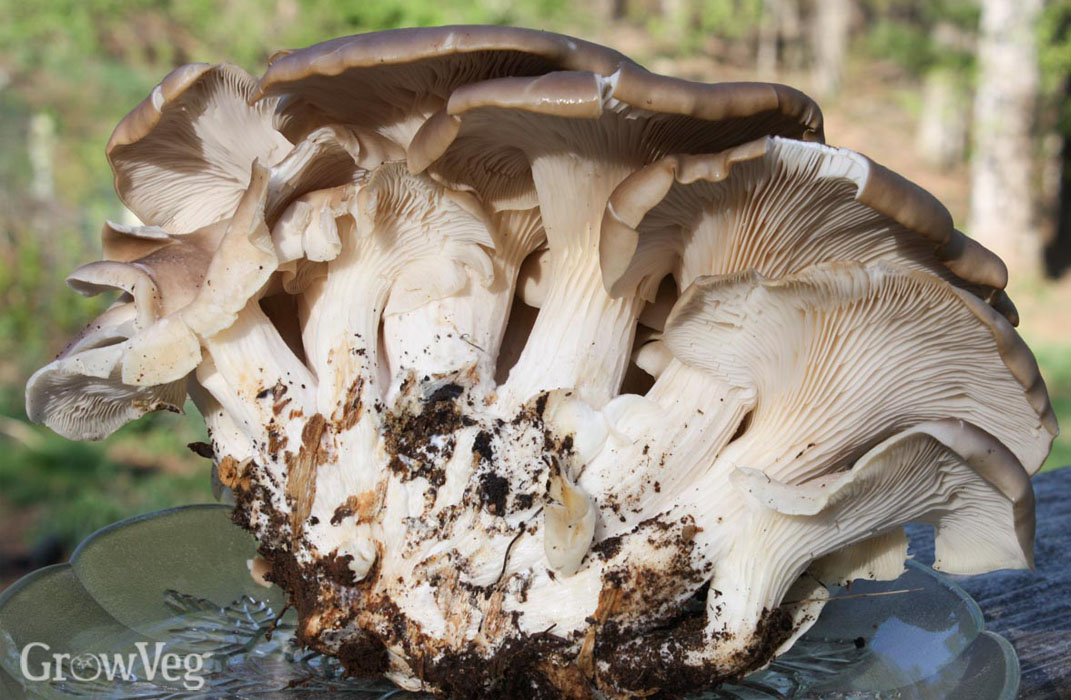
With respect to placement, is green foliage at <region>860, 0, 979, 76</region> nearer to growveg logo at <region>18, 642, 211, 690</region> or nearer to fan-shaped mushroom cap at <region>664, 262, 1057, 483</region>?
fan-shaped mushroom cap at <region>664, 262, 1057, 483</region>

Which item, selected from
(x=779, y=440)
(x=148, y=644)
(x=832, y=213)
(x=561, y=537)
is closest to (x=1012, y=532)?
(x=779, y=440)

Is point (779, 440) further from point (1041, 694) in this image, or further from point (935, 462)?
point (1041, 694)

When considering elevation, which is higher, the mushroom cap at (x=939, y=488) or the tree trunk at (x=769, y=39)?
the tree trunk at (x=769, y=39)

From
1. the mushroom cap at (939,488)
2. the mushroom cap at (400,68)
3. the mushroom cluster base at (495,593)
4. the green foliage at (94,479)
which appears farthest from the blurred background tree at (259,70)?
the mushroom cap at (939,488)

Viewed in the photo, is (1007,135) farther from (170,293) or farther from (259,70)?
(170,293)

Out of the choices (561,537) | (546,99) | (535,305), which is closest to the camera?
(546,99)

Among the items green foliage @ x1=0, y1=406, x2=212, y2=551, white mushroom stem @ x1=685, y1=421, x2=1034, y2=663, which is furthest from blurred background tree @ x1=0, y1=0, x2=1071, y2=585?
white mushroom stem @ x1=685, y1=421, x2=1034, y2=663

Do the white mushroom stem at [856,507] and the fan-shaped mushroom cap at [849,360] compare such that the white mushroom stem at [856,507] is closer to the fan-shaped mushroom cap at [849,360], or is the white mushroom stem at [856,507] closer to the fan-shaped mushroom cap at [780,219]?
the fan-shaped mushroom cap at [849,360]
